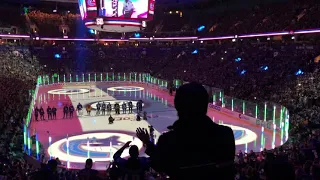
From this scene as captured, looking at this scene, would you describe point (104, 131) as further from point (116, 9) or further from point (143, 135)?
point (143, 135)

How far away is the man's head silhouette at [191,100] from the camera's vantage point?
2221 millimetres

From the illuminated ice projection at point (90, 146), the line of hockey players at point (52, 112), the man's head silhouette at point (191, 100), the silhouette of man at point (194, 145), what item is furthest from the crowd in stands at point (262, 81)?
the man's head silhouette at point (191, 100)

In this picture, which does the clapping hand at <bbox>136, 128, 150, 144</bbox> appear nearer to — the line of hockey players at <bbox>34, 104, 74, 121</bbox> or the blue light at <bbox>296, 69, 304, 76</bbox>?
the line of hockey players at <bbox>34, 104, 74, 121</bbox>

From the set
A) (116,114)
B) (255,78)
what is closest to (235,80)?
(255,78)

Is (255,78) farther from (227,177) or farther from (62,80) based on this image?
(227,177)

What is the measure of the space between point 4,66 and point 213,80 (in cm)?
2619

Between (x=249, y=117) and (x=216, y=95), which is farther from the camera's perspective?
(x=216, y=95)

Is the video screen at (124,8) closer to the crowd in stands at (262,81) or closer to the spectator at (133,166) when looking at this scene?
the crowd in stands at (262,81)

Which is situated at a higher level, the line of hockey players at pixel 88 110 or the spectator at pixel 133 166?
the spectator at pixel 133 166

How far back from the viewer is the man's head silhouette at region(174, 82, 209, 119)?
7.29 feet

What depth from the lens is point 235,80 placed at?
36.2 m

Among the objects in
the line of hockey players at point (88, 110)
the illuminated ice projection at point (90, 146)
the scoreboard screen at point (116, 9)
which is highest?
the scoreboard screen at point (116, 9)

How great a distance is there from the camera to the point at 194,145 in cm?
217

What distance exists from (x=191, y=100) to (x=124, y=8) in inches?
900
